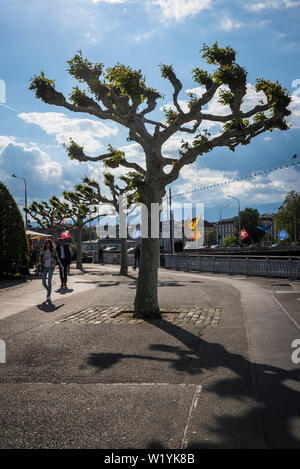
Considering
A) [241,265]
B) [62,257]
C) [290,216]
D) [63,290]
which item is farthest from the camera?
[290,216]

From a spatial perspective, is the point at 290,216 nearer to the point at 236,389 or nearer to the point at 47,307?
the point at 47,307

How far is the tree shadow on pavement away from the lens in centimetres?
332

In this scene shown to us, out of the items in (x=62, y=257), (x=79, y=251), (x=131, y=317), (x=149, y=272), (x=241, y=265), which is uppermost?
(x=79, y=251)

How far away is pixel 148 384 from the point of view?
4.72m

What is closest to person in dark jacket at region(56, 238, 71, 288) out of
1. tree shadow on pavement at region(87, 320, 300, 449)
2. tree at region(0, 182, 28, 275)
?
tree at region(0, 182, 28, 275)

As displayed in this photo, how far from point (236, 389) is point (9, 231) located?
52.8 ft

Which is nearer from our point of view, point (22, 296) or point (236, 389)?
point (236, 389)

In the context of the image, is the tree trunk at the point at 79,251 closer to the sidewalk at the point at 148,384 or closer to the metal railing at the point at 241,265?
the metal railing at the point at 241,265

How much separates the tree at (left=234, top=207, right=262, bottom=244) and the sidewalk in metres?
107

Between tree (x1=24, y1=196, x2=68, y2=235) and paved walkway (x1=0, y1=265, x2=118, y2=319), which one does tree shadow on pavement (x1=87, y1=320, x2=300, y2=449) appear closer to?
paved walkway (x1=0, y1=265, x2=118, y2=319)

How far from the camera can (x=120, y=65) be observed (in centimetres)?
1013

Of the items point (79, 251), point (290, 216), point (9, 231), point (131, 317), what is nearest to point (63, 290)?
point (9, 231)
